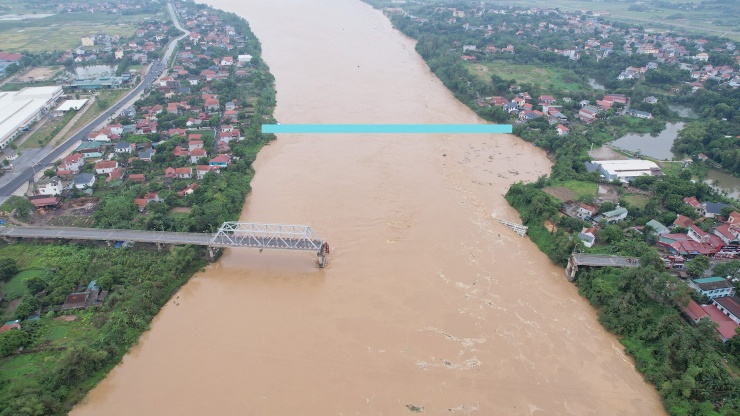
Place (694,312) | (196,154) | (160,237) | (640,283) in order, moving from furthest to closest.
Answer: (196,154)
(160,237)
(640,283)
(694,312)

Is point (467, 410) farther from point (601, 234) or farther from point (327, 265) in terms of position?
point (601, 234)

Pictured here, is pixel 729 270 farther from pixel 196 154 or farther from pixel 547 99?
pixel 196 154

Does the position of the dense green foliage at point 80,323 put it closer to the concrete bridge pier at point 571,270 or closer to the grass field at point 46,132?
the grass field at point 46,132

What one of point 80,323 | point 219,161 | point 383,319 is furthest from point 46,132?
point 383,319

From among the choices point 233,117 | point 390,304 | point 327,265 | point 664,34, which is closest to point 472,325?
point 390,304

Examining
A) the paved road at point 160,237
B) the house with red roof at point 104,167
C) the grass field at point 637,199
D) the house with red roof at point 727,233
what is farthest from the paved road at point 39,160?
the house with red roof at point 727,233

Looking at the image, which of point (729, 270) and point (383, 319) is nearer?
point (383, 319)

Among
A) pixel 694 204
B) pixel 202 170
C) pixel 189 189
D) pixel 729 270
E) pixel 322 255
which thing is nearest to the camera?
pixel 729 270
